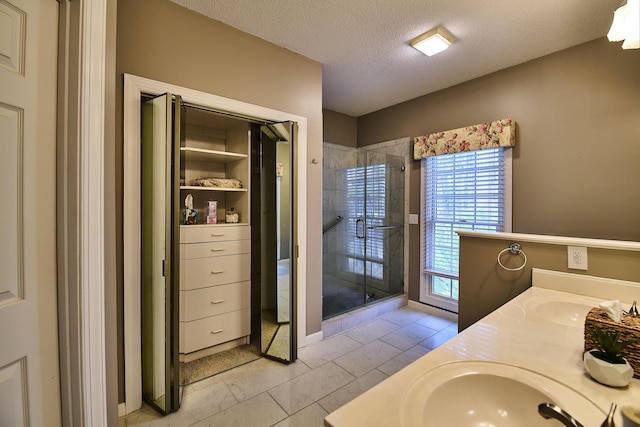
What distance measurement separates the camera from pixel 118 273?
5.22ft

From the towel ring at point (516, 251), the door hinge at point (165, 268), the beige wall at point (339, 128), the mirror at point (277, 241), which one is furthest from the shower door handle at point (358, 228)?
the door hinge at point (165, 268)

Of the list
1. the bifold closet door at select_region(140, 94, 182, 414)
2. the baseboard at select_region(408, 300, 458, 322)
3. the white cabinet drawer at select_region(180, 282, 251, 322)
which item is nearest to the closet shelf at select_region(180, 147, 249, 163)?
the bifold closet door at select_region(140, 94, 182, 414)

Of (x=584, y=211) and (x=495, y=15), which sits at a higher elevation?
(x=495, y=15)

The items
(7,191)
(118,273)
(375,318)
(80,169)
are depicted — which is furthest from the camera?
(375,318)

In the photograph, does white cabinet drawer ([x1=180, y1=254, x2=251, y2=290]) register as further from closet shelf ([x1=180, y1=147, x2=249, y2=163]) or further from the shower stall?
the shower stall

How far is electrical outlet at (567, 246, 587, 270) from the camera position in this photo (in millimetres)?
1527

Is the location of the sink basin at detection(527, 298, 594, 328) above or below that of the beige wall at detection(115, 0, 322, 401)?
below

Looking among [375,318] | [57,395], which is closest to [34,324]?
[57,395]

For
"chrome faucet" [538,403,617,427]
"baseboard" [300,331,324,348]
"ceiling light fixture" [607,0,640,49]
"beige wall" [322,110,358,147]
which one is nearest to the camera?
"chrome faucet" [538,403,617,427]

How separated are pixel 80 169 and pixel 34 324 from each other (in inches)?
23.4

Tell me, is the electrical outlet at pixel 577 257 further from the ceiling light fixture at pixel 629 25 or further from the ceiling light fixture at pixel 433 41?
the ceiling light fixture at pixel 433 41

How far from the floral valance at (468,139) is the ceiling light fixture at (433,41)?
2.88 feet

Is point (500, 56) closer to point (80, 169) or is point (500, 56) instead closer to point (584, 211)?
point (584, 211)

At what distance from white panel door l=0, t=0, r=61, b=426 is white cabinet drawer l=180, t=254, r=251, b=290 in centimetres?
Answer: 102
